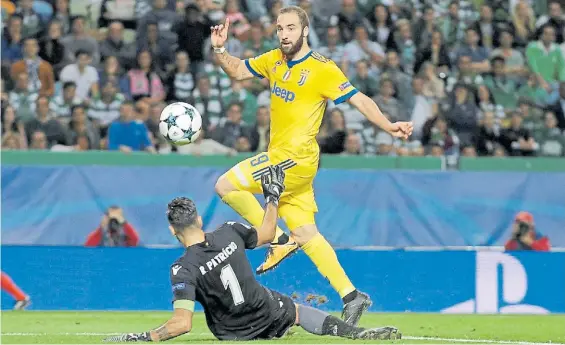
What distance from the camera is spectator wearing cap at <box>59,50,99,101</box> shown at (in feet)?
62.0

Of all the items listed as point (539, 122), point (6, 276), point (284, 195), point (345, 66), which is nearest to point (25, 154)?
point (6, 276)

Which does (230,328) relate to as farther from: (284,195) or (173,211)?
(284,195)

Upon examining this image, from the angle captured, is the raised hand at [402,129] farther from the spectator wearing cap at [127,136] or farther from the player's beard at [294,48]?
the spectator wearing cap at [127,136]

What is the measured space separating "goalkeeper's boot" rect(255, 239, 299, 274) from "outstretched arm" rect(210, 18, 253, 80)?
1563mm

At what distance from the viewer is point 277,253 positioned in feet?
37.5

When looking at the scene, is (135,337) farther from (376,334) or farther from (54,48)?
(54,48)

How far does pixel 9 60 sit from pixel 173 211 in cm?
1073

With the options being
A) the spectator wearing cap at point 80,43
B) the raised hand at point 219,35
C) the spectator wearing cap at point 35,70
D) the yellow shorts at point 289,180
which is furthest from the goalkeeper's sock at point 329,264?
the spectator wearing cap at point 80,43

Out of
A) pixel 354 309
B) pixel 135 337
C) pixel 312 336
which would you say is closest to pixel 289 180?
pixel 354 309

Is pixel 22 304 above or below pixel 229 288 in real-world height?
below

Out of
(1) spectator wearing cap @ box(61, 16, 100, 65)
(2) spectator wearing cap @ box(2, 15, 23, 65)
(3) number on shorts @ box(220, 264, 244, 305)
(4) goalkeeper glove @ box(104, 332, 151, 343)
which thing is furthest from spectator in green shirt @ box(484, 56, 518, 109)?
(4) goalkeeper glove @ box(104, 332, 151, 343)

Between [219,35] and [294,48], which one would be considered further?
[219,35]

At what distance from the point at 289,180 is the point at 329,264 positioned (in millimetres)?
814

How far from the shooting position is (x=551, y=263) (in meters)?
16.3
